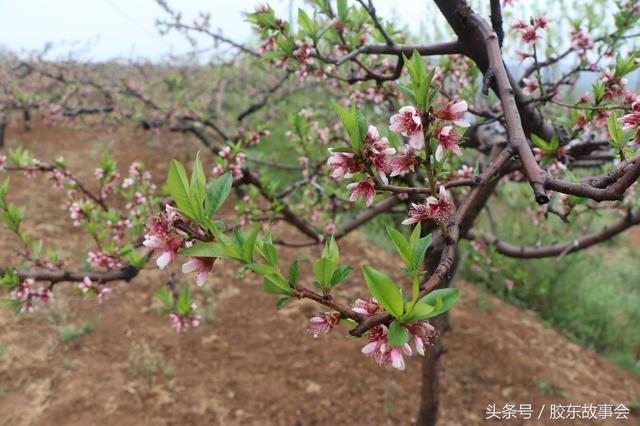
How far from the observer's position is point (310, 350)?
360cm

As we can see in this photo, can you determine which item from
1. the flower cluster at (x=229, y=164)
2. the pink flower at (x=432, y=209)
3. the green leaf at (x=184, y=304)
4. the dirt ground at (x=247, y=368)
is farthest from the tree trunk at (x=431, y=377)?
the pink flower at (x=432, y=209)

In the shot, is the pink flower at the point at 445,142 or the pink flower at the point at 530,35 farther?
the pink flower at the point at 530,35

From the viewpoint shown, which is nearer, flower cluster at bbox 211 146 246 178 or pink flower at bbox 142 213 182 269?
pink flower at bbox 142 213 182 269

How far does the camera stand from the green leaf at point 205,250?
0.72 m

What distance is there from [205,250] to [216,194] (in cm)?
12

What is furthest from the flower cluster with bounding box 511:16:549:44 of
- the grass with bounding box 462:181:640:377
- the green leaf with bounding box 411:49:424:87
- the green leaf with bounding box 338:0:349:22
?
the grass with bounding box 462:181:640:377

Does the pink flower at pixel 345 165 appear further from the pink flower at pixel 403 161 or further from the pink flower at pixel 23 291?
the pink flower at pixel 23 291

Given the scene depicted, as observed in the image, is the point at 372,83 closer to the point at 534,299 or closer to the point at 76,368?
the point at 76,368

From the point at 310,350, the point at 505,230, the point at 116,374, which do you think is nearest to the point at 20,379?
the point at 116,374

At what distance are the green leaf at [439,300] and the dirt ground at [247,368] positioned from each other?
234 cm

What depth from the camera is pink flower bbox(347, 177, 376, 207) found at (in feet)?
2.86

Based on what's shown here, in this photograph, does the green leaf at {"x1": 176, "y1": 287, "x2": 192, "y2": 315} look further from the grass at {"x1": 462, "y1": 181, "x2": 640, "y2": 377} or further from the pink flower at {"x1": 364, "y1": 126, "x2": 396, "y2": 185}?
the grass at {"x1": 462, "y1": 181, "x2": 640, "y2": 377}

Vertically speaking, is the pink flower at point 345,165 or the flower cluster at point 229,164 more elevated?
the pink flower at point 345,165

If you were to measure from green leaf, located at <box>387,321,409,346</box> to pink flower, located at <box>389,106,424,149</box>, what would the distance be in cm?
33
